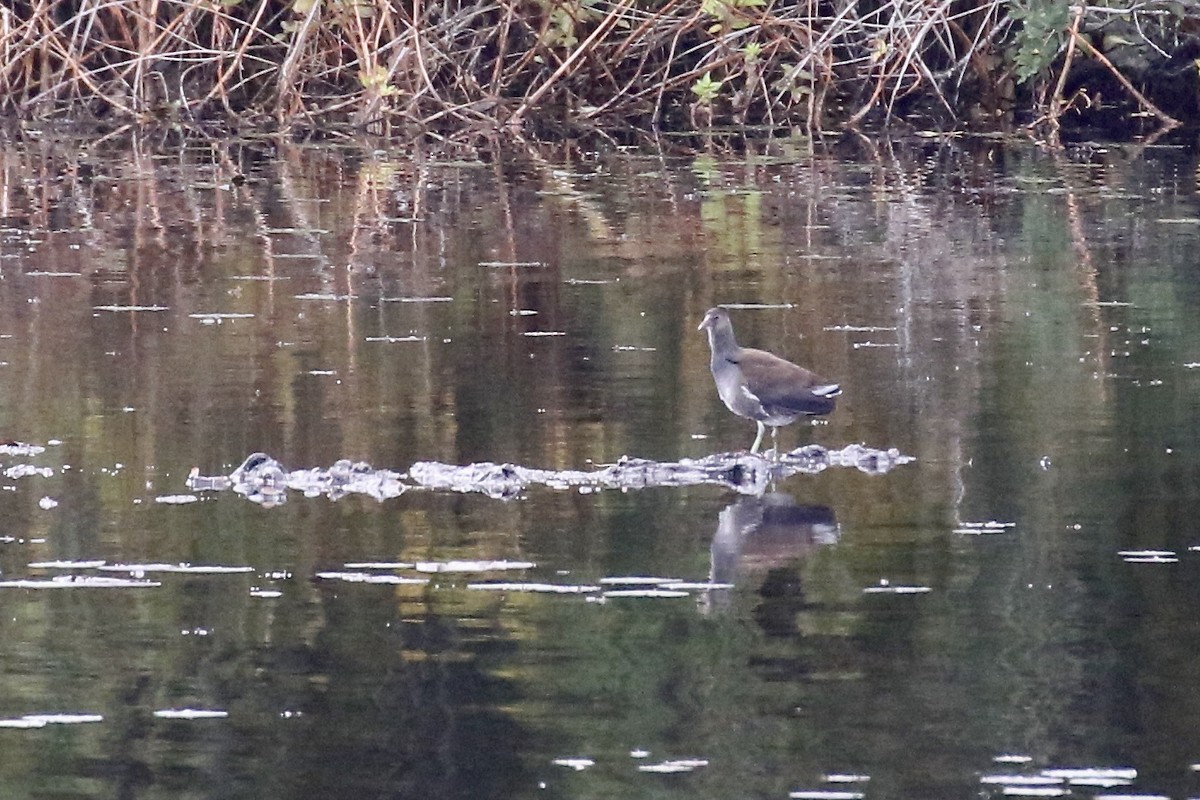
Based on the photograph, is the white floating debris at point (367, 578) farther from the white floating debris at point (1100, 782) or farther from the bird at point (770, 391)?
the white floating debris at point (1100, 782)

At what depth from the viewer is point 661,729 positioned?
5.54 meters

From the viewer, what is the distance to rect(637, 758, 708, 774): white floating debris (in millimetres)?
5238

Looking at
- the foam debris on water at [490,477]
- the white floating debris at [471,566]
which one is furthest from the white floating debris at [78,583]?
the foam debris on water at [490,477]

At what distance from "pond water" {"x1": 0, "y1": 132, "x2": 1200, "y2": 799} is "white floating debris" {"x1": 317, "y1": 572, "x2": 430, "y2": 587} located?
0.04 metres

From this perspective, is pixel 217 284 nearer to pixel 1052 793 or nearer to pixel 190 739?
pixel 190 739

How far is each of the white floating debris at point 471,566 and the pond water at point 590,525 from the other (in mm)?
28

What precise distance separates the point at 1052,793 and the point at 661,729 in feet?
2.90

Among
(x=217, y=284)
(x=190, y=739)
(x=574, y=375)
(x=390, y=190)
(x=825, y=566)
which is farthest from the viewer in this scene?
(x=390, y=190)

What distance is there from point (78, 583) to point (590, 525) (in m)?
1.47

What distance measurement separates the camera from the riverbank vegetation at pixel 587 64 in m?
23.5

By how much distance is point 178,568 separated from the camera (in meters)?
6.89

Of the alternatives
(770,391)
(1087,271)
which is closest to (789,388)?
(770,391)

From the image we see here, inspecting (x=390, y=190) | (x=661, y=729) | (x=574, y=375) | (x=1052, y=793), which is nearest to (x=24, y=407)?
(x=574, y=375)

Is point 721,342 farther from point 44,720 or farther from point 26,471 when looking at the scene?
point 44,720
